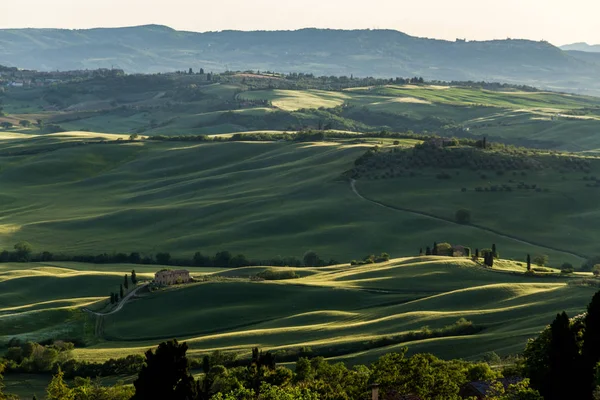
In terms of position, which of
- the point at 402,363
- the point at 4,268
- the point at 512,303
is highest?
the point at 402,363

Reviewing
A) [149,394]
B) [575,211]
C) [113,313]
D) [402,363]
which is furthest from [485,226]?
[149,394]

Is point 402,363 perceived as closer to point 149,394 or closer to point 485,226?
point 149,394

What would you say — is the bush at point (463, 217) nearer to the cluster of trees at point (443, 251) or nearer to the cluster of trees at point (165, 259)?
the cluster of trees at point (443, 251)

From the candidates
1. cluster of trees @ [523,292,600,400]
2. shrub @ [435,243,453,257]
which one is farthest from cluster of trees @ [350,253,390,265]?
cluster of trees @ [523,292,600,400]

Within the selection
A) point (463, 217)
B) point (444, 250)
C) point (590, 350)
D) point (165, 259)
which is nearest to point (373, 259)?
point (444, 250)

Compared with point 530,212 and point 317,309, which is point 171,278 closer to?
point 317,309

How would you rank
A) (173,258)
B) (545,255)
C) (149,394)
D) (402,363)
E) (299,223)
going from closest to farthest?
1. (149,394)
2. (402,363)
3. (545,255)
4. (173,258)
5. (299,223)

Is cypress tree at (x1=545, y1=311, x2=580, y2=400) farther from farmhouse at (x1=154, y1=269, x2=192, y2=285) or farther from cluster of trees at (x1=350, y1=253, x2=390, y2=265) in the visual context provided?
cluster of trees at (x1=350, y1=253, x2=390, y2=265)

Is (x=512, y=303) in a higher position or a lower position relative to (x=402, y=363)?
lower
